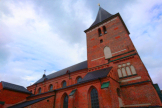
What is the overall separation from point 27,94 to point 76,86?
49.8 feet

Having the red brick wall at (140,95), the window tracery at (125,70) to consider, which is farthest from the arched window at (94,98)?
the window tracery at (125,70)

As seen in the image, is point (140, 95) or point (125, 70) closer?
point (140, 95)

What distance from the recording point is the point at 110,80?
10148 millimetres

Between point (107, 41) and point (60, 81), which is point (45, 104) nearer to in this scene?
point (60, 81)

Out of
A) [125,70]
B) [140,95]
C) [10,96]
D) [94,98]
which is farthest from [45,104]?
[140,95]

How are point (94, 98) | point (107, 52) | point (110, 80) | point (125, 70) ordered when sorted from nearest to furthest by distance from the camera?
point (110, 80) < point (94, 98) < point (125, 70) < point (107, 52)

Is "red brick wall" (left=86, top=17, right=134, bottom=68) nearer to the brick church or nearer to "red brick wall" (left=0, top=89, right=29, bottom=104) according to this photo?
the brick church

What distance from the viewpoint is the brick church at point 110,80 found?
9688 millimetres

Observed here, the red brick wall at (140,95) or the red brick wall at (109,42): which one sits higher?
the red brick wall at (109,42)

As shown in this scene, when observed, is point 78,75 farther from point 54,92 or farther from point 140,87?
point 140,87

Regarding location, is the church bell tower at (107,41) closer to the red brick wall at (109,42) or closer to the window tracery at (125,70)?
the red brick wall at (109,42)

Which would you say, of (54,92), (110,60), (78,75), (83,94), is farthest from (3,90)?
(110,60)

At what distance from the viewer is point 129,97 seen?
10.4 meters

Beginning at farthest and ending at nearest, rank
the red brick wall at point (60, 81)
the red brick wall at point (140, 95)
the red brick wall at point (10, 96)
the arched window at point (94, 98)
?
1. the red brick wall at point (60, 81)
2. the red brick wall at point (10, 96)
3. the arched window at point (94, 98)
4. the red brick wall at point (140, 95)
